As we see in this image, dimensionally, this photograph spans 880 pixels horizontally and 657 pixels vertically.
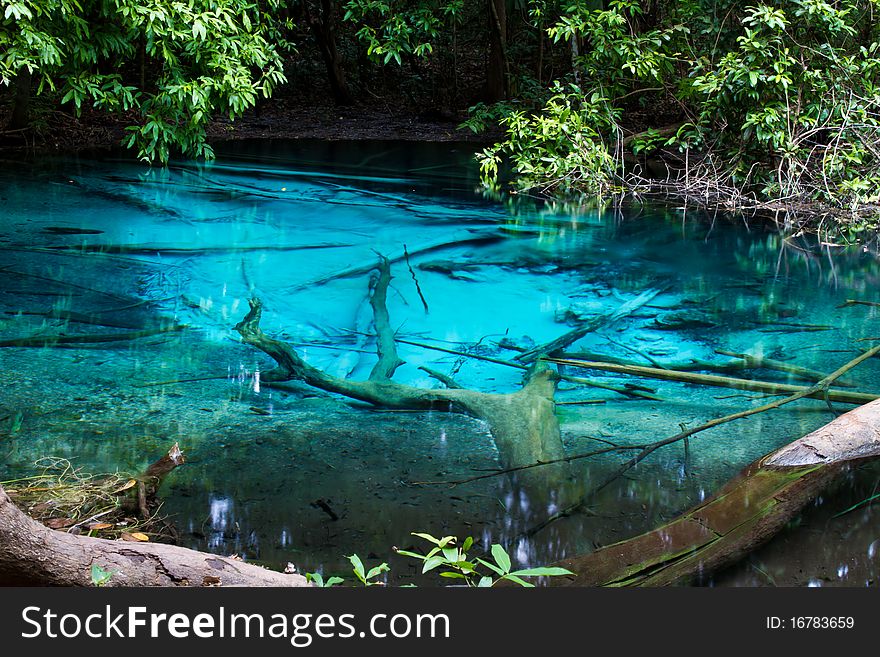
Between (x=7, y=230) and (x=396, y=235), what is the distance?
244 cm

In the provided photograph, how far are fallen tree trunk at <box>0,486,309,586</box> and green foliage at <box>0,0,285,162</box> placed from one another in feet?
15.7

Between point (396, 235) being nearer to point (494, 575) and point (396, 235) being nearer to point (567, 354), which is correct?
point (567, 354)

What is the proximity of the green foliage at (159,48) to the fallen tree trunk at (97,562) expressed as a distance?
478 centimetres

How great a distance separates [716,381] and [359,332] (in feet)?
5.20

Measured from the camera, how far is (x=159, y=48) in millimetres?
6422

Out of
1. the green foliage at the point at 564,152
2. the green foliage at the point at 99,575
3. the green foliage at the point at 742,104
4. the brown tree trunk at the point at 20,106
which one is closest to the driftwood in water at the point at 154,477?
the green foliage at the point at 99,575

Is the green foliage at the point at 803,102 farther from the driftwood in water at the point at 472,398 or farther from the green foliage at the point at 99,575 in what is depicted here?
the green foliage at the point at 99,575

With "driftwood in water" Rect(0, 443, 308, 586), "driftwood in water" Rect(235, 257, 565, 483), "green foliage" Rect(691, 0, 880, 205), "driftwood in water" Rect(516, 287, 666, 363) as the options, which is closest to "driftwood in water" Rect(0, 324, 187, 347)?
"driftwood in water" Rect(235, 257, 565, 483)

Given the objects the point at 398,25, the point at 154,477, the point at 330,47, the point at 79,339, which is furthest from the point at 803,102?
the point at 330,47

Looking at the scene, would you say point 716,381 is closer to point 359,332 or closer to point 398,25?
point 359,332

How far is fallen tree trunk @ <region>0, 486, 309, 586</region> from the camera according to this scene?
4.69ft

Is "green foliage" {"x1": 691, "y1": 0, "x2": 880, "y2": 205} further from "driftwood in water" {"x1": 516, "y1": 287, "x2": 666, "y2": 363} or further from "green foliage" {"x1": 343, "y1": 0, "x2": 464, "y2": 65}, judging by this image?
"green foliage" {"x1": 343, "y1": 0, "x2": 464, "y2": 65}

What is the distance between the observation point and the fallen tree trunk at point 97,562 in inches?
56.3

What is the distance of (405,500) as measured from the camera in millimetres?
2539
